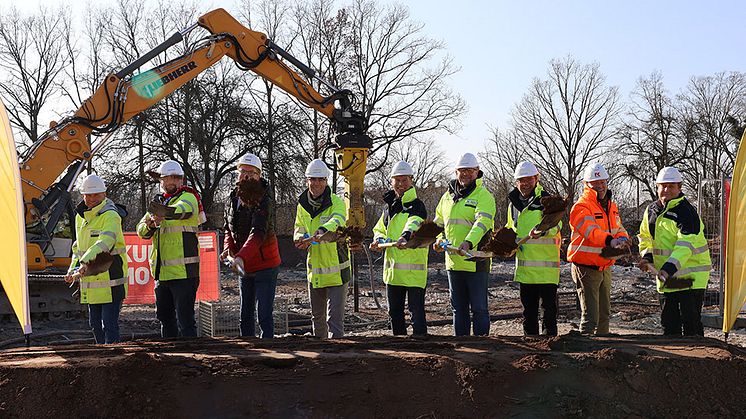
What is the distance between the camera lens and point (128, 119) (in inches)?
461

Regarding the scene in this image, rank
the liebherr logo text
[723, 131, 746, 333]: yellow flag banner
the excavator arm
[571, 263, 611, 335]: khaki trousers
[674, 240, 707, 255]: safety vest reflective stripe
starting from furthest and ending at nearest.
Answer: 1. the liebherr logo text
2. the excavator arm
3. [571, 263, 611, 335]: khaki trousers
4. [674, 240, 707, 255]: safety vest reflective stripe
5. [723, 131, 746, 333]: yellow flag banner

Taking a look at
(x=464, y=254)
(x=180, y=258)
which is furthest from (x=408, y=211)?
(x=180, y=258)

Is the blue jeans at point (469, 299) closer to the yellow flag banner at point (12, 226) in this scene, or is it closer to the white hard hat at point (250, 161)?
the white hard hat at point (250, 161)

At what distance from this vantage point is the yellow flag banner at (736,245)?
17.8ft

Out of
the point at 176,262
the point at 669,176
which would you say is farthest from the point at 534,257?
the point at 176,262

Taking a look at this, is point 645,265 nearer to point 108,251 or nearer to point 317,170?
point 317,170

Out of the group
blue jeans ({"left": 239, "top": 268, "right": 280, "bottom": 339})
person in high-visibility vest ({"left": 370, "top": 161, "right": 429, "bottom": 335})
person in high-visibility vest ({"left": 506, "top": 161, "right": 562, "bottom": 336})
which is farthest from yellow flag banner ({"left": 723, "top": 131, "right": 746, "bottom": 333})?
blue jeans ({"left": 239, "top": 268, "right": 280, "bottom": 339})

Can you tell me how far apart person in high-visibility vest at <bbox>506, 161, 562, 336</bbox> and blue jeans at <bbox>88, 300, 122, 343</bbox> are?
3890mm

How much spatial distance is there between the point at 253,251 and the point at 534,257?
105 inches

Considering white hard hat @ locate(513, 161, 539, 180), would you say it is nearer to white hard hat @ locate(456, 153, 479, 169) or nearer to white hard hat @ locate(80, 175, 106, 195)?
white hard hat @ locate(456, 153, 479, 169)

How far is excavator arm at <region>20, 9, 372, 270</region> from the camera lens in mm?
11242

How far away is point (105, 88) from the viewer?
11406mm

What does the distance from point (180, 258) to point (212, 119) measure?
76.6 feet

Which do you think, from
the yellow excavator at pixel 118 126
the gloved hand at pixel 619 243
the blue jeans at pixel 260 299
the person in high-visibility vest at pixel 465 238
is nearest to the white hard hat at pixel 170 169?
the blue jeans at pixel 260 299
